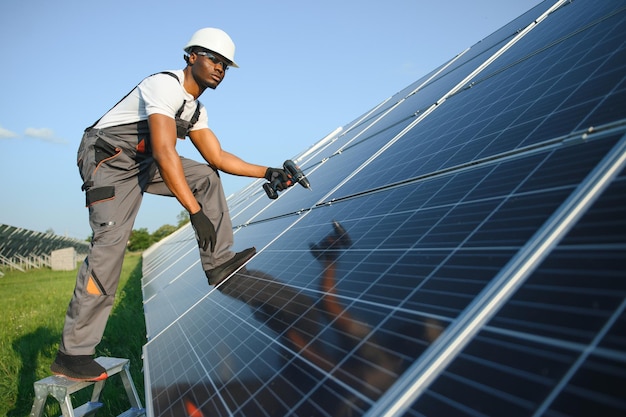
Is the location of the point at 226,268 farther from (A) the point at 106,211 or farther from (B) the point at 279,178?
(A) the point at 106,211

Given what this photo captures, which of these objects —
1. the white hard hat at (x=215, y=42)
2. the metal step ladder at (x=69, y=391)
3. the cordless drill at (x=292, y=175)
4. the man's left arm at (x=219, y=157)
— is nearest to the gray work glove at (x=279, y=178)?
the cordless drill at (x=292, y=175)

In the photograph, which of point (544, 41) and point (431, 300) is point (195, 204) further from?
point (544, 41)

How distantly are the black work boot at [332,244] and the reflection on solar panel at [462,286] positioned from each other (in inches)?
0.7

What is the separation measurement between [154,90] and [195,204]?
104cm

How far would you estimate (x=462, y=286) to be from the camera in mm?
1428

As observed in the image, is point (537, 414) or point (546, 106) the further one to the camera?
point (546, 106)

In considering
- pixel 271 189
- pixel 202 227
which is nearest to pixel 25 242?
pixel 271 189

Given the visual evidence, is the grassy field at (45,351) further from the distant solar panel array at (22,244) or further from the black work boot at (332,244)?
the distant solar panel array at (22,244)

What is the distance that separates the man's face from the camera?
3643 millimetres

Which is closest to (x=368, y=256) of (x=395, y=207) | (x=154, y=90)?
(x=395, y=207)

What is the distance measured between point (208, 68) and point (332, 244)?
2.09 m

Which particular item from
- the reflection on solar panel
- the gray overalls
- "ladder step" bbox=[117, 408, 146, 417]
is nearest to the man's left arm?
the gray overalls

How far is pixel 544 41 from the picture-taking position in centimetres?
403

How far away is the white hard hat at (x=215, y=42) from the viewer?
11.9 ft
